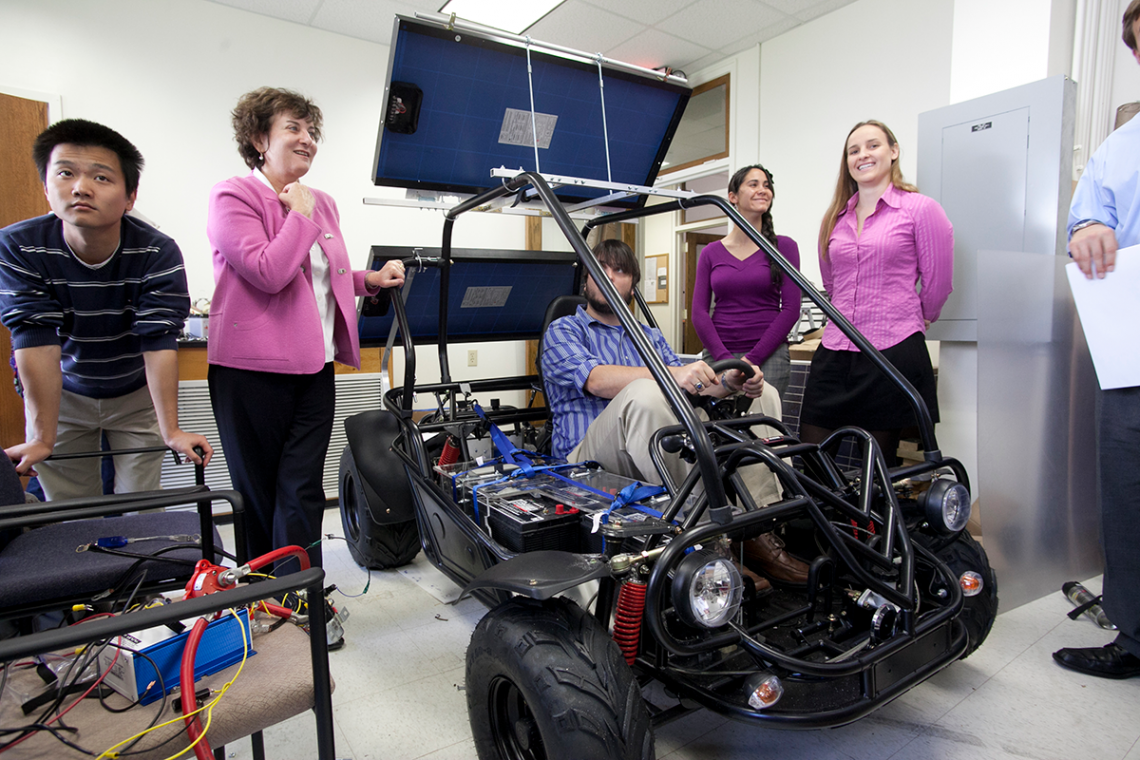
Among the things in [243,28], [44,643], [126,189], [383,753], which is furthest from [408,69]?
[243,28]

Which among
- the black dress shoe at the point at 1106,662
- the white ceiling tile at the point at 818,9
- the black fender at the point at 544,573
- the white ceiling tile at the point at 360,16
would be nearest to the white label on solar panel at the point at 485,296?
the black fender at the point at 544,573

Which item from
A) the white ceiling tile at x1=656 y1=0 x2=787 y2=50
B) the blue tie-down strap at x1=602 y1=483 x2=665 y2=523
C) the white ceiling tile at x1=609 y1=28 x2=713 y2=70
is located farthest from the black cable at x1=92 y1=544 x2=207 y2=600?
the white ceiling tile at x1=609 y1=28 x2=713 y2=70

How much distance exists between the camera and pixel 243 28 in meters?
4.16

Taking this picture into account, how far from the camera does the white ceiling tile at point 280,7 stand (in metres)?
4.07

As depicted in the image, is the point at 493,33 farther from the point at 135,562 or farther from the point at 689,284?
the point at 689,284

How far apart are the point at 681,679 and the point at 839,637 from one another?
346mm

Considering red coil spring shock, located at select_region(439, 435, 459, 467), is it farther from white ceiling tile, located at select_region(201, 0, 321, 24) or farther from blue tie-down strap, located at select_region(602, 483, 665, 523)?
white ceiling tile, located at select_region(201, 0, 321, 24)

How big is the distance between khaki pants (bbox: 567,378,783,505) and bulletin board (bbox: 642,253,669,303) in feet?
19.7

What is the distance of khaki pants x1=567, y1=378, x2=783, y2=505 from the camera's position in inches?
63.4

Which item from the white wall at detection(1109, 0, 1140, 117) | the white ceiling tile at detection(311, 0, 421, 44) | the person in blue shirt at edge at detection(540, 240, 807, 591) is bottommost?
the person in blue shirt at edge at detection(540, 240, 807, 591)

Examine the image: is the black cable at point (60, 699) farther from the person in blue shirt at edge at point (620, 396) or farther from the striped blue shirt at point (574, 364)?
the striped blue shirt at point (574, 364)

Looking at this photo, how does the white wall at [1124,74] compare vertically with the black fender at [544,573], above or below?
above

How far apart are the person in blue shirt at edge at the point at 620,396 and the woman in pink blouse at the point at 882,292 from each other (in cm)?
28

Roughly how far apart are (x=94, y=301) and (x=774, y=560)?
71.5 inches
